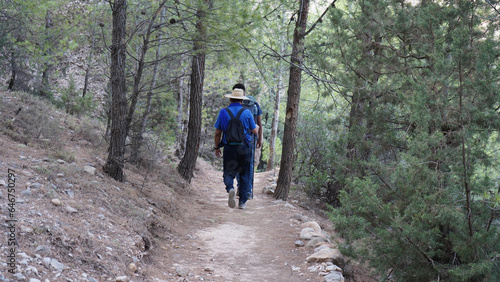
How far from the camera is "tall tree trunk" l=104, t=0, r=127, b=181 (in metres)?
6.23

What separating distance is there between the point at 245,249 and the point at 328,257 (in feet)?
4.33

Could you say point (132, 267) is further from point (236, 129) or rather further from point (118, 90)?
point (236, 129)

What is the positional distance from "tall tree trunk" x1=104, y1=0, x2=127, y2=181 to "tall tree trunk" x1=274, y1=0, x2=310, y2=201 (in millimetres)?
3974

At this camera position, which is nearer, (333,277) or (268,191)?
(333,277)

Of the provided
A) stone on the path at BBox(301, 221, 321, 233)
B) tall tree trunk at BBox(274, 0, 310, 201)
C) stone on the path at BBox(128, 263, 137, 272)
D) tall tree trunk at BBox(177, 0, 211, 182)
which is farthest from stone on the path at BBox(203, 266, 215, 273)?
tall tree trunk at BBox(177, 0, 211, 182)

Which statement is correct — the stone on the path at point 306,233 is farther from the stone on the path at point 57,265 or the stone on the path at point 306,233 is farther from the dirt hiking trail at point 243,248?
the stone on the path at point 57,265

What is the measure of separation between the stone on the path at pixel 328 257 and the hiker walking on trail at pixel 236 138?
7.98ft

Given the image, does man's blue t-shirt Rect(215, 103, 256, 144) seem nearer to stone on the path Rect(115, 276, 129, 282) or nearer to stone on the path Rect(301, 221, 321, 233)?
stone on the path Rect(301, 221, 321, 233)

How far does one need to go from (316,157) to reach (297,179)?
3.39 feet

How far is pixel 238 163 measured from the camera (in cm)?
724

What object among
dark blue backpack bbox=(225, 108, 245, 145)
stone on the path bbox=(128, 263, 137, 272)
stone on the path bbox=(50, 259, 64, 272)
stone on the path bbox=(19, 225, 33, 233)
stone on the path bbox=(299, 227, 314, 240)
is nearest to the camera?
stone on the path bbox=(50, 259, 64, 272)

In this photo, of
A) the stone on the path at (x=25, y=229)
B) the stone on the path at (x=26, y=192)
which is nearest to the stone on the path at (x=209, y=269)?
the stone on the path at (x=25, y=229)

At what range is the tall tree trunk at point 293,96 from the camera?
9.14 metres

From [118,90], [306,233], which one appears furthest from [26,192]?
[306,233]
